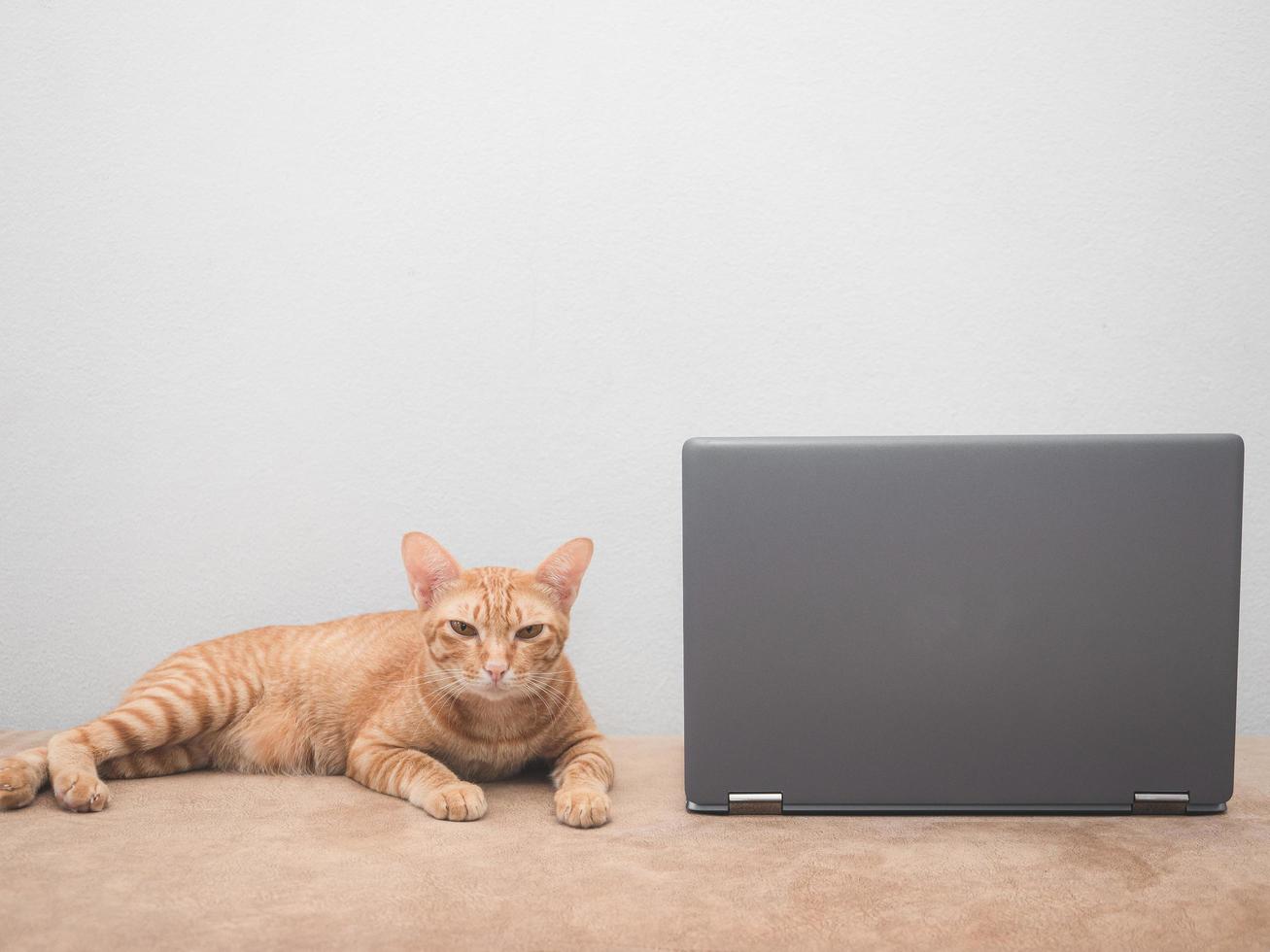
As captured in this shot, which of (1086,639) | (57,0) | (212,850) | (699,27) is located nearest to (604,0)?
(699,27)

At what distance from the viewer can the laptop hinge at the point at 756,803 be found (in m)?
1.22

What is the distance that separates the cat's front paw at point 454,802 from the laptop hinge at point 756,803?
0.33m

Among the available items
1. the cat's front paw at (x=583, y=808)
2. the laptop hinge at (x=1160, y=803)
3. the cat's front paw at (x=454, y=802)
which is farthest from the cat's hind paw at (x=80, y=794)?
the laptop hinge at (x=1160, y=803)

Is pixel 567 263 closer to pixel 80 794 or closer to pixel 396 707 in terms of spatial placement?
pixel 396 707

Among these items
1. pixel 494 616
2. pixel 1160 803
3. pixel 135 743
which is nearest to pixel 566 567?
pixel 494 616

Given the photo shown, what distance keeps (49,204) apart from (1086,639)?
71.8 inches

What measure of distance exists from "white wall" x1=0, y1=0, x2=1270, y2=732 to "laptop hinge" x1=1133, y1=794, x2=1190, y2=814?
0.68 meters

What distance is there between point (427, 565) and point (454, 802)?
338 millimetres

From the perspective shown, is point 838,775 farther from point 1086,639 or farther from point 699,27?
point 699,27

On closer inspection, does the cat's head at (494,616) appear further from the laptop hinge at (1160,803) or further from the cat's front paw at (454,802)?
the laptop hinge at (1160,803)

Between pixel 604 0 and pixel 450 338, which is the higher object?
pixel 604 0

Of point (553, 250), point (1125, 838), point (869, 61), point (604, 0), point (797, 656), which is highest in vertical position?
point (604, 0)

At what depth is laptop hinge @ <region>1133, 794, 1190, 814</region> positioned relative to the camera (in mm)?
1204

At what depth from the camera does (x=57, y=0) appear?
5.58 feet
